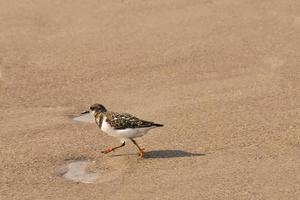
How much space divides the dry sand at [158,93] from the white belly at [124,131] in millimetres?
418

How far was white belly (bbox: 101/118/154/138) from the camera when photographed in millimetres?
11680

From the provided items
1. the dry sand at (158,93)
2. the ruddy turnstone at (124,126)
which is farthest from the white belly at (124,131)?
the dry sand at (158,93)

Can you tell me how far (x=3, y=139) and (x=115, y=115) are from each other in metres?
2.04

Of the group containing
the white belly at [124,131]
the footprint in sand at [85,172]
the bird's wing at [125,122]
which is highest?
the bird's wing at [125,122]

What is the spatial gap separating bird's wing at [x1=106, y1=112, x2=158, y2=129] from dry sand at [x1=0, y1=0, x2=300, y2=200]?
58 cm

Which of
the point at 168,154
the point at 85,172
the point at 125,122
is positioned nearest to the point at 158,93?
the point at 168,154

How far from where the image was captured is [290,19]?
17484mm

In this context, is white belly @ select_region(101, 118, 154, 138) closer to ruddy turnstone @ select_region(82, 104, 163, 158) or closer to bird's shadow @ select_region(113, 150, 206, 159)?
ruddy turnstone @ select_region(82, 104, 163, 158)

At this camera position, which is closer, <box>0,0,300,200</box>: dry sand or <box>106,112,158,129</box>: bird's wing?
<box>0,0,300,200</box>: dry sand

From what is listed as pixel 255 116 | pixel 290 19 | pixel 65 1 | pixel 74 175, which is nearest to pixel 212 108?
pixel 255 116

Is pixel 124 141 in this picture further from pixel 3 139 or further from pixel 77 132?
pixel 3 139

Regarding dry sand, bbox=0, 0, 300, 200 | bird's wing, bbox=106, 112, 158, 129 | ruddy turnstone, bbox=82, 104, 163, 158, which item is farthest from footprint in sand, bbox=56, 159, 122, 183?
bird's wing, bbox=106, 112, 158, 129

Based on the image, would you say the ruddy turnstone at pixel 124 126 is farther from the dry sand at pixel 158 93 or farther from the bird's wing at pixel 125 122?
the dry sand at pixel 158 93

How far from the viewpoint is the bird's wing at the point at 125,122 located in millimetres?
11664
